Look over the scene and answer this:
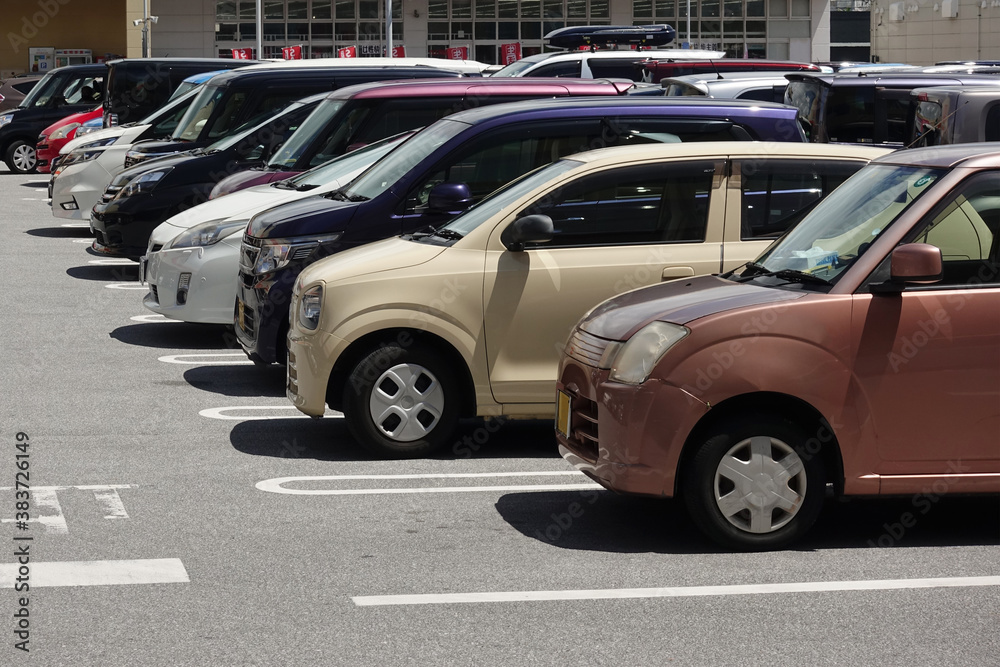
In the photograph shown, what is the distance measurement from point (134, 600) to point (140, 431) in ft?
10.0

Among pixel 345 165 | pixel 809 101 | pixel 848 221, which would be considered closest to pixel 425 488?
pixel 848 221

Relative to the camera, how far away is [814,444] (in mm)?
5656

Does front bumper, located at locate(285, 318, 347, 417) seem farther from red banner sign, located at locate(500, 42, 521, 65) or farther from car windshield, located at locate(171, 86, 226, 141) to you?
red banner sign, located at locate(500, 42, 521, 65)

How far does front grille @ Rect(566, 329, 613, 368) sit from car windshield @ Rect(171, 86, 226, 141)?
34.5 ft

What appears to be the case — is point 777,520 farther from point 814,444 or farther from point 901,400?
point 901,400

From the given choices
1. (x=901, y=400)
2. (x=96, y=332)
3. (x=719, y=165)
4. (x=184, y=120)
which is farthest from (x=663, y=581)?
(x=184, y=120)

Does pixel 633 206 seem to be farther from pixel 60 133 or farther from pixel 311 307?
pixel 60 133

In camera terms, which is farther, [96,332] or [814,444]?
[96,332]

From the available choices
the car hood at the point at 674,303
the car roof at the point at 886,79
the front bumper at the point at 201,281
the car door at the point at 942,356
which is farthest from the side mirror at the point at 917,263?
the car roof at the point at 886,79

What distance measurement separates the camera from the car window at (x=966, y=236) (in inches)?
225

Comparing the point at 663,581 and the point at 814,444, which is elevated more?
the point at 814,444

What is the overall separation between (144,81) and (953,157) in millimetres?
18240

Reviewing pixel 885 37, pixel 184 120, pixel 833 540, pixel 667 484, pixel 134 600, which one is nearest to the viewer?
pixel 134 600

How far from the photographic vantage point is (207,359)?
1047 centimetres
